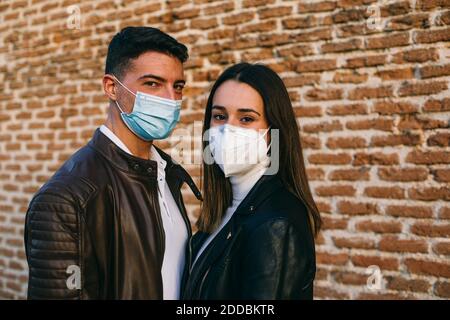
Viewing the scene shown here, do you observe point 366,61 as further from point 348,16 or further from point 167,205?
point 167,205

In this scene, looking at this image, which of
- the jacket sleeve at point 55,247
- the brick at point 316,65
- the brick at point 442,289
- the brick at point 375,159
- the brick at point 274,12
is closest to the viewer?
the jacket sleeve at point 55,247

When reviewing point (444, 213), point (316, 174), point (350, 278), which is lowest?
point (350, 278)

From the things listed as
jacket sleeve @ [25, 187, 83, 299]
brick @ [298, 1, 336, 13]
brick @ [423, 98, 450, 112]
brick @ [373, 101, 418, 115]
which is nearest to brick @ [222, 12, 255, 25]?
brick @ [298, 1, 336, 13]

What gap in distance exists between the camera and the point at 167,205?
7.73 ft

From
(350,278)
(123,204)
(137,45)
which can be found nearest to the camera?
(123,204)

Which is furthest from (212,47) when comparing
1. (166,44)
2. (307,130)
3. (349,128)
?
(166,44)

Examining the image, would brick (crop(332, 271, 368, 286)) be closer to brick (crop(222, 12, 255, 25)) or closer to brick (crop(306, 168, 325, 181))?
brick (crop(306, 168, 325, 181))

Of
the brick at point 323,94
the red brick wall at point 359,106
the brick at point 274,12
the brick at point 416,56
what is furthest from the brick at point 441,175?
the brick at point 274,12

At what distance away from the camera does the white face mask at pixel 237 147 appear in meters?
2.19

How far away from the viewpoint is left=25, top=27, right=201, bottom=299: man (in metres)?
1.92

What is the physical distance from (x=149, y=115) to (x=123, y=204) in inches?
17.1

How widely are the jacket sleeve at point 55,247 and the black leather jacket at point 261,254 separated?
510 millimetres

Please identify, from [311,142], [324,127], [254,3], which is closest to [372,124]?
[324,127]

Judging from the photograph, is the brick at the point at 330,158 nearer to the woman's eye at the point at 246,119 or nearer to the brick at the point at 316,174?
the brick at the point at 316,174
